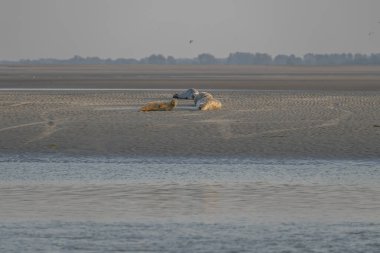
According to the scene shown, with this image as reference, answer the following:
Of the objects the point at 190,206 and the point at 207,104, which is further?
the point at 207,104

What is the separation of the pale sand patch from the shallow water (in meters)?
2.36

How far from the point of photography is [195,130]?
97.9 feet

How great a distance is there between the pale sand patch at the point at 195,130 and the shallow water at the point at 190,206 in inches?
93.0

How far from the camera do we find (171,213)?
15.0 meters

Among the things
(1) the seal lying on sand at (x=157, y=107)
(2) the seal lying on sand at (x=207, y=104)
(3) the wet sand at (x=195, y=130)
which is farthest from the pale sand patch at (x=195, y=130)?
(1) the seal lying on sand at (x=157, y=107)

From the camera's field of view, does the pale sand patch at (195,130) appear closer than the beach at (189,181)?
No

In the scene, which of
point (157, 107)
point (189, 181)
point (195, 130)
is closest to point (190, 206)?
point (189, 181)

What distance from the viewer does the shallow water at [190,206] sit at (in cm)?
1272

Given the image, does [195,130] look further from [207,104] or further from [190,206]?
[190,206]

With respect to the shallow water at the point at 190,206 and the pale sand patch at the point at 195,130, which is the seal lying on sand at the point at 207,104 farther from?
the shallow water at the point at 190,206

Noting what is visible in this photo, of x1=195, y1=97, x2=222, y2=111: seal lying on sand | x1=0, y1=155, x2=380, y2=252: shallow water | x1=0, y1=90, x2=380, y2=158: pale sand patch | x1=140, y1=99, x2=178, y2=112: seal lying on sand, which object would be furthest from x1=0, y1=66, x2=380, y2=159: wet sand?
x1=0, y1=155, x2=380, y2=252: shallow water

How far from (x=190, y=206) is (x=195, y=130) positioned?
46.5 ft

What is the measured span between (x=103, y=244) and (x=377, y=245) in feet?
11.1

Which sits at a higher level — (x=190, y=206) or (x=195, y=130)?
(x=190, y=206)
